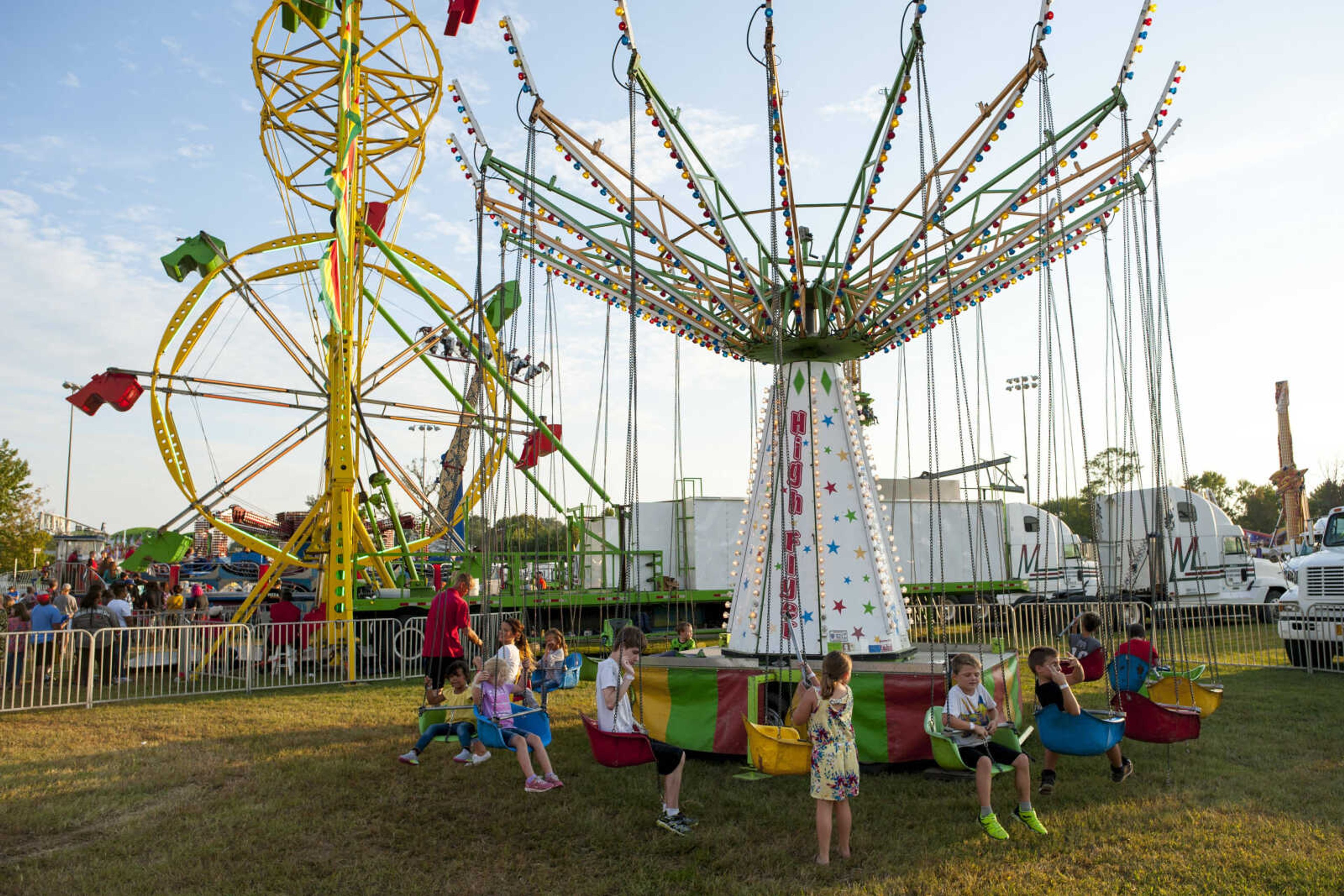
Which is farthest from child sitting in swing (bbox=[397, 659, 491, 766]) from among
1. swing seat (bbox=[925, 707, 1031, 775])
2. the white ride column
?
swing seat (bbox=[925, 707, 1031, 775])

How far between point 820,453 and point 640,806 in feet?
12.4

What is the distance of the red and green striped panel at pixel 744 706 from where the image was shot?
6414 mm

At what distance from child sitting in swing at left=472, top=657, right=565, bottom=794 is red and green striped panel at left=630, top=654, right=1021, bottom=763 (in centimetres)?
85

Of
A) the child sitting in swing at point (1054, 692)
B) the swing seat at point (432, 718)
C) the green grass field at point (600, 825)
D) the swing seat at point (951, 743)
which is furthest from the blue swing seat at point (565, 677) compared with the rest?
the child sitting in swing at point (1054, 692)

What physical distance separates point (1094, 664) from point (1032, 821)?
3392mm

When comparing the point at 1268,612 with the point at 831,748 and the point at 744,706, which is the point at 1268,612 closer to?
the point at 744,706

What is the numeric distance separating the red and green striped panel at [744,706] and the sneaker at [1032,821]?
1037 millimetres

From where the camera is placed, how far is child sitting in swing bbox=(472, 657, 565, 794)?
600 centimetres

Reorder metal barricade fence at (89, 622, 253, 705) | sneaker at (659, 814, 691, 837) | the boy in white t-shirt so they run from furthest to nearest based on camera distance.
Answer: metal barricade fence at (89, 622, 253, 705)
the boy in white t-shirt
sneaker at (659, 814, 691, 837)

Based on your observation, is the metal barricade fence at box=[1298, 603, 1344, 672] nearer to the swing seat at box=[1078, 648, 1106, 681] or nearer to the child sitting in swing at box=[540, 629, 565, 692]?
the swing seat at box=[1078, 648, 1106, 681]

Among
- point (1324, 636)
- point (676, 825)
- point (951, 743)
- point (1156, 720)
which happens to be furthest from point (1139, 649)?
point (1324, 636)

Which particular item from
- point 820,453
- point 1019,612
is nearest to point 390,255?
point 820,453

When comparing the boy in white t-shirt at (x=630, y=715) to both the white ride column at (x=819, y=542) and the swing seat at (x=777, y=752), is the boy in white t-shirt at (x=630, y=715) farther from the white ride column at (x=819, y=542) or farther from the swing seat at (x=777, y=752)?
the white ride column at (x=819, y=542)

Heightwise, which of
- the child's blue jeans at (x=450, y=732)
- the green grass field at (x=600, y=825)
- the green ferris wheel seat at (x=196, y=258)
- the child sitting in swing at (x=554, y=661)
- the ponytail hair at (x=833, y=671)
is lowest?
the green grass field at (x=600, y=825)
